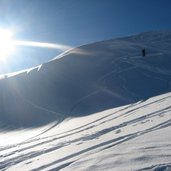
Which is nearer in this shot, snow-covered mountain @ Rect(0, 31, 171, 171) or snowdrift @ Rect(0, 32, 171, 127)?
snow-covered mountain @ Rect(0, 31, 171, 171)

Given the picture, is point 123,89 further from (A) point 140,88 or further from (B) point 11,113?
(B) point 11,113

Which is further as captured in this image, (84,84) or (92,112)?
(84,84)

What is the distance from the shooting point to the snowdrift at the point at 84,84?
2202 cm

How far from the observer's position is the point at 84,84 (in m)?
27.2

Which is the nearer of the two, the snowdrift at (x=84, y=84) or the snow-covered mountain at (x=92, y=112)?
the snow-covered mountain at (x=92, y=112)

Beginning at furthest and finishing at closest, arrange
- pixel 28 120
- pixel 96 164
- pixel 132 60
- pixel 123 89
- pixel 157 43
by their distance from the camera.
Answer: pixel 157 43 < pixel 132 60 < pixel 123 89 < pixel 28 120 < pixel 96 164

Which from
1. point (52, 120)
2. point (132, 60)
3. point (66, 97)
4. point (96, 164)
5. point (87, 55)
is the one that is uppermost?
point (87, 55)

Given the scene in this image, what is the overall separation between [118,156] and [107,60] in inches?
1053

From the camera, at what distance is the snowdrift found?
22016 millimetres

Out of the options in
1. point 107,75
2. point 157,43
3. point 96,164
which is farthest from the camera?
point 157,43

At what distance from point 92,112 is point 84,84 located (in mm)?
7329

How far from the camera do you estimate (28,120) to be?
73.4 ft

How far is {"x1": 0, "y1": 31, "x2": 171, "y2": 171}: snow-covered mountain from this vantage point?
6.93 metres

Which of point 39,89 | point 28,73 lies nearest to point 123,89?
point 39,89
